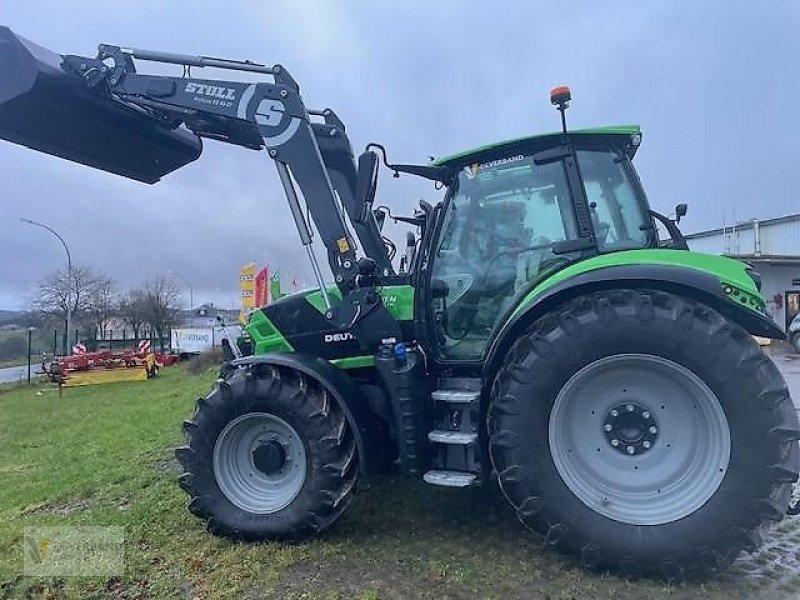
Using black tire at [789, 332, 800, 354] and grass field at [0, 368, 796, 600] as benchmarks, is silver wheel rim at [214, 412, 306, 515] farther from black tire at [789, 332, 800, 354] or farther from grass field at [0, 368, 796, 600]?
black tire at [789, 332, 800, 354]

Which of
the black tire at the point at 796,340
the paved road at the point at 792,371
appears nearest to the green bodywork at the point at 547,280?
the paved road at the point at 792,371

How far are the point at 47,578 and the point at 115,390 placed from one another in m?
16.5

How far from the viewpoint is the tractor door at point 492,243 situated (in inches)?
168

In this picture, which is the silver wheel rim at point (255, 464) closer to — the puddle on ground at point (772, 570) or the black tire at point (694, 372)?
the black tire at point (694, 372)

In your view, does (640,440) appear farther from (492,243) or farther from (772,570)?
(492,243)

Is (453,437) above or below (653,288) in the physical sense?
below

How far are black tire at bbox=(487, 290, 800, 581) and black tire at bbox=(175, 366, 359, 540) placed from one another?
3.38 feet

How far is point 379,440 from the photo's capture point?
4328 mm

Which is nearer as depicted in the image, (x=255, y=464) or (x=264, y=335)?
(x=255, y=464)

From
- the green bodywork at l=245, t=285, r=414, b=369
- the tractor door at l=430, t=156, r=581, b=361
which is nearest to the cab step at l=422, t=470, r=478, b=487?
the tractor door at l=430, t=156, r=581, b=361

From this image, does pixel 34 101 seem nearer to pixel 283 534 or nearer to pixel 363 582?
pixel 283 534

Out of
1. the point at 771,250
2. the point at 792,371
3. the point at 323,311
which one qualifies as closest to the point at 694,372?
the point at 323,311

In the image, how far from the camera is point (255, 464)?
14.4ft

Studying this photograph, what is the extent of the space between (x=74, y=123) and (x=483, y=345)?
344cm
